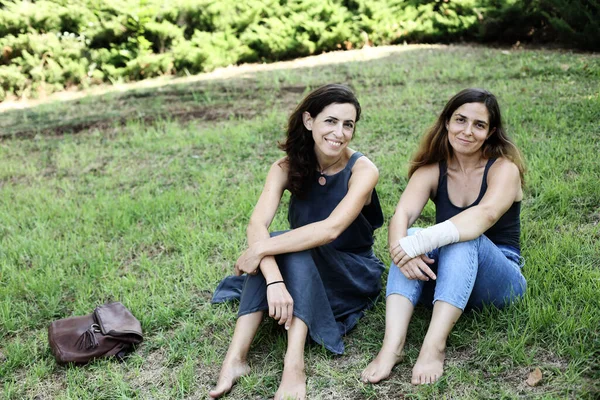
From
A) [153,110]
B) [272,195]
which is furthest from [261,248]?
[153,110]

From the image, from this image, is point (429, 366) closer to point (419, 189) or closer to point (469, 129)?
point (419, 189)

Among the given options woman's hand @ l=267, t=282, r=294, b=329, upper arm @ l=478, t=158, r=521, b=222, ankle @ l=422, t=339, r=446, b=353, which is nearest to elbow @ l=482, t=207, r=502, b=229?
upper arm @ l=478, t=158, r=521, b=222

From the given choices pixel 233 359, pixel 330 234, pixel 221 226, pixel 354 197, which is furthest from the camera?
pixel 221 226

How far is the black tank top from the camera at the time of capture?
3131 millimetres

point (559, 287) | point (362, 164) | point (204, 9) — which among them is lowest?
point (559, 287)

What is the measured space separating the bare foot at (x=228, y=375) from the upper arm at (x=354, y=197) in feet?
2.79

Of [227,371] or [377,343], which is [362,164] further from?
[227,371]

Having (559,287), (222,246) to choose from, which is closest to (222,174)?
(222,246)

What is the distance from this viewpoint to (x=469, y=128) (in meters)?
3.08

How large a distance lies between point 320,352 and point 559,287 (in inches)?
53.4

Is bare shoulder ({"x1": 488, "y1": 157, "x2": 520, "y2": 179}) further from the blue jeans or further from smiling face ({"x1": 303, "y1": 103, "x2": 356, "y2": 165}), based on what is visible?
smiling face ({"x1": 303, "y1": 103, "x2": 356, "y2": 165})

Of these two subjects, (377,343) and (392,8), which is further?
(392,8)

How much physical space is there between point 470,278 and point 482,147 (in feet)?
2.67

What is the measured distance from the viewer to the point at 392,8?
11984mm
